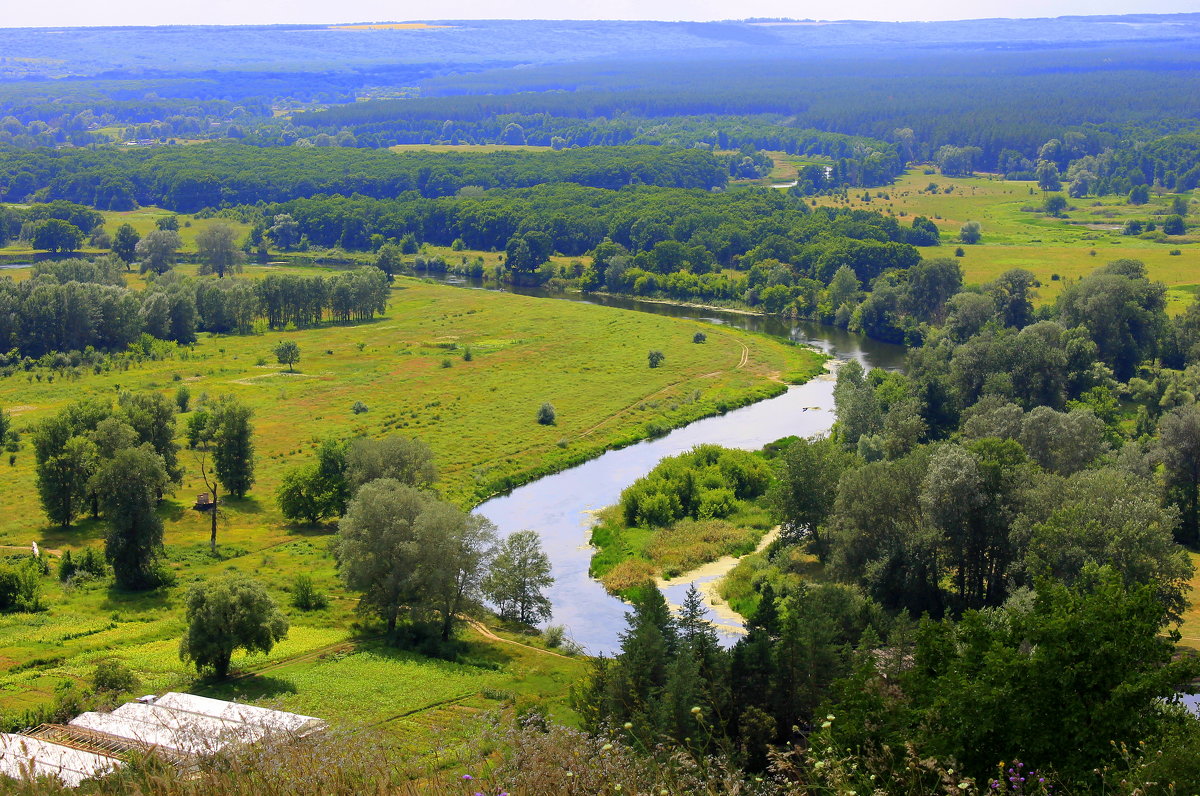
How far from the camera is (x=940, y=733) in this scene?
17125mm

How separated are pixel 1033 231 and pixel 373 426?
8485 cm

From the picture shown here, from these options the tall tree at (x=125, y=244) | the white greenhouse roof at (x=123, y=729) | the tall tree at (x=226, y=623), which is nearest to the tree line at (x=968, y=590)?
the white greenhouse roof at (x=123, y=729)

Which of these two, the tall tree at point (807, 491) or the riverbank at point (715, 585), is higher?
the tall tree at point (807, 491)

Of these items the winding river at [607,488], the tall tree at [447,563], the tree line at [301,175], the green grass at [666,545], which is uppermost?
the tree line at [301,175]

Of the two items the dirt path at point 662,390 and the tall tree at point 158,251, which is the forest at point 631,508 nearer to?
the dirt path at point 662,390

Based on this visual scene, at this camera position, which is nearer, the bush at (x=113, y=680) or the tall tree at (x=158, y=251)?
the bush at (x=113, y=680)

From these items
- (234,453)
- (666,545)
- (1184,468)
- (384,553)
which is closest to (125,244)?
(234,453)

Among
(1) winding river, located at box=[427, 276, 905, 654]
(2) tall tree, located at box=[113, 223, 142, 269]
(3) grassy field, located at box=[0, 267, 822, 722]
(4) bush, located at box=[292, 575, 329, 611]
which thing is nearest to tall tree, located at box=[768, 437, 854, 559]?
(1) winding river, located at box=[427, 276, 905, 654]

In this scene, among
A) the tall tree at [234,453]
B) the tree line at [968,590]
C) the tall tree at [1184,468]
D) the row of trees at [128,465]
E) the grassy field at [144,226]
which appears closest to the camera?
the tree line at [968,590]

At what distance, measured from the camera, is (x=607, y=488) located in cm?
5303

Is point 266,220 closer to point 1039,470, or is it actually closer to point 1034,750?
point 1039,470

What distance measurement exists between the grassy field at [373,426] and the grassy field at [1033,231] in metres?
29.2

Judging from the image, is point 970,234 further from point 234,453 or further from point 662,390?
point 234,453

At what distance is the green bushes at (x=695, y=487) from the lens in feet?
156
